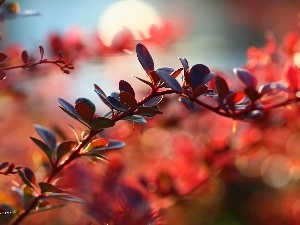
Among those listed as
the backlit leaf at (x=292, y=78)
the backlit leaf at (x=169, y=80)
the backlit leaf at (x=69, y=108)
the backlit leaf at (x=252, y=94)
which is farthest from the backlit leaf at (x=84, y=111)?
the backlit leaf at (x=292, y=78)

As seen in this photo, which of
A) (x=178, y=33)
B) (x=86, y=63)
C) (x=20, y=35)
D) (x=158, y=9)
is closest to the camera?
(x=86, y=63)

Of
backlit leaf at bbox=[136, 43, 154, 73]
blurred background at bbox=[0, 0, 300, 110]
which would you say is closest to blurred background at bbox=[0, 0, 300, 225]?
blurred background at bbox=[0, 0, 300, 110]

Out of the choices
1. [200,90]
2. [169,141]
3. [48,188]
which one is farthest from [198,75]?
[169,141]

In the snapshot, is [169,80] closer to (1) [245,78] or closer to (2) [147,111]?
(2) [147,111]

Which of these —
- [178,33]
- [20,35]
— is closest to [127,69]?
[178,33]

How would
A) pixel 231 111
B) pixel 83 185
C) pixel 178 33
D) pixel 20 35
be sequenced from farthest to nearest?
pixel 20 35 < pixel 178 33 < pixel 83 185 < pixel 231 111

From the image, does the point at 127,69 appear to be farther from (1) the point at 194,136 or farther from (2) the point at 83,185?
(2) the point at 83,185
